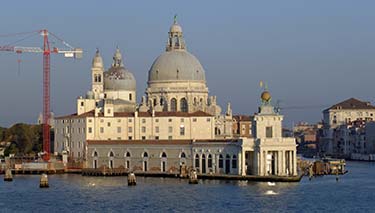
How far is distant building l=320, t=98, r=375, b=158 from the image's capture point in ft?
404

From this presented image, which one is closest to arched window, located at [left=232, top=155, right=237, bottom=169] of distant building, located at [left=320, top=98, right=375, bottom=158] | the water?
the water

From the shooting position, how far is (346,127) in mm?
129000

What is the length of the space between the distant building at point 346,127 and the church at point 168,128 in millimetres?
34941

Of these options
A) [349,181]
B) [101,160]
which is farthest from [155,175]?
[349,181]

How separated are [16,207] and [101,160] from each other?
1087 inches

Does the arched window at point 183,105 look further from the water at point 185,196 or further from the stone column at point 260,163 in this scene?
the stone column at point 260,163

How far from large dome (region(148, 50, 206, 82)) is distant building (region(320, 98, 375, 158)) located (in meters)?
37.1

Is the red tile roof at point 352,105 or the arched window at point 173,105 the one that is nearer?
the arched window at point 173,105

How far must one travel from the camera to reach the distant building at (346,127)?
404ft

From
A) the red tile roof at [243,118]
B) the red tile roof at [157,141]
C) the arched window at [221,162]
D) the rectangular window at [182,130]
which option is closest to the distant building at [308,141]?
the red tile roof at [243,118]

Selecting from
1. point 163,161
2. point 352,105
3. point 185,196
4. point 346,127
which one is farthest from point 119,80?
point 352,105

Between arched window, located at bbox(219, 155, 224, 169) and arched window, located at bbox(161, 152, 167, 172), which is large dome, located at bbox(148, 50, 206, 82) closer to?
arched window, located at bbox(161, 152, 167, 172)

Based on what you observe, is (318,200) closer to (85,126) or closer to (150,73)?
(85,126)

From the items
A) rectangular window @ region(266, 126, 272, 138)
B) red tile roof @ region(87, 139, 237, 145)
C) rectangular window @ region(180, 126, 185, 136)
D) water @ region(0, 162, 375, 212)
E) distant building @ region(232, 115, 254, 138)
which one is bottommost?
water @ region(0, 162, 375, 212)
